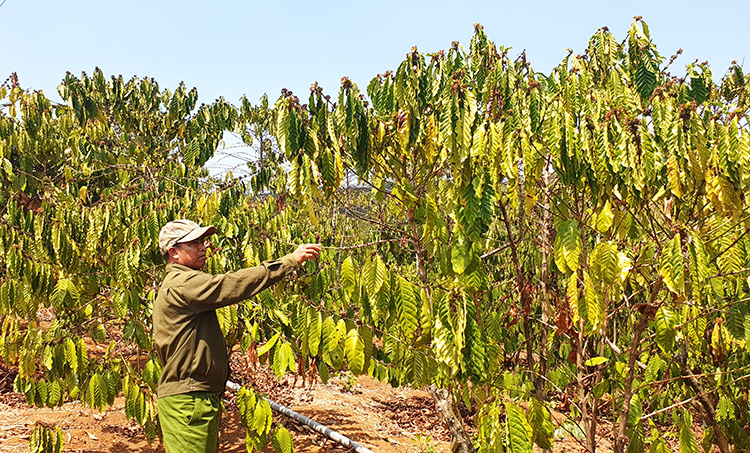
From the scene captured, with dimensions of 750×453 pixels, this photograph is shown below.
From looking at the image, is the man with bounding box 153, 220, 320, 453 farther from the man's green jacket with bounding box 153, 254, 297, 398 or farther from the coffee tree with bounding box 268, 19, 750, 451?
the coffee tree with bounding box 268, 19, 750, 451

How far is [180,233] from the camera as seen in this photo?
2.66 metres

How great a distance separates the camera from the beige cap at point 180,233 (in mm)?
2629

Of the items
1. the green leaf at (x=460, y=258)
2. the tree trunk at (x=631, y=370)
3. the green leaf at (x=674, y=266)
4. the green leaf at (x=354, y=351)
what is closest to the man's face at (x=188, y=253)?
the green leaf at (x=354, y=351)

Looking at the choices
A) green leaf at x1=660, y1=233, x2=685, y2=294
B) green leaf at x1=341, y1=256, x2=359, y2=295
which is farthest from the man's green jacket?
green leaf at x1=660, y1=233, x2=685, y2=294

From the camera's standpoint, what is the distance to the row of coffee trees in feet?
6.97

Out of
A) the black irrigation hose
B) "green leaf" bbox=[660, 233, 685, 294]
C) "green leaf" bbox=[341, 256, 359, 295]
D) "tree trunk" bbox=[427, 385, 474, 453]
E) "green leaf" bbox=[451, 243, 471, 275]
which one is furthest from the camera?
the black irrigation hose

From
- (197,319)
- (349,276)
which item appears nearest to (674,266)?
(349,276)

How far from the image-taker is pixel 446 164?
9.69 ft

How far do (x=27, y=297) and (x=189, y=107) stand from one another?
501cm

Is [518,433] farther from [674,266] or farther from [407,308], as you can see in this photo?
[674,266]

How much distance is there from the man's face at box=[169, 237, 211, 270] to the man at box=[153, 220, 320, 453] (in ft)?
0.10

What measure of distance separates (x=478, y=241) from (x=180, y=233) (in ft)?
4.67

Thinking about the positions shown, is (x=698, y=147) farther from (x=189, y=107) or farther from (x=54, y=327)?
(x=189, y=107)

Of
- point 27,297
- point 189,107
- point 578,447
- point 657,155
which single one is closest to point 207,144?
point 189,107
